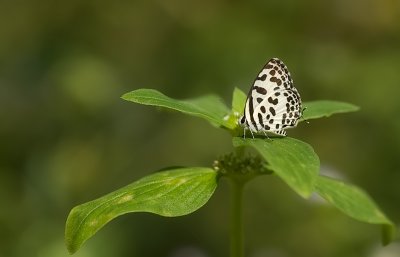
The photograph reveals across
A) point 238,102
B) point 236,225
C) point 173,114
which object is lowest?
point 173,114

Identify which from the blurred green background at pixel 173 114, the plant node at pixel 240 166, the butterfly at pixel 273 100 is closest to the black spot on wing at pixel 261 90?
the butterfly at pixel 273 100

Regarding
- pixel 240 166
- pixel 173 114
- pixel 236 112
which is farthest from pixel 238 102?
pixel 173 114

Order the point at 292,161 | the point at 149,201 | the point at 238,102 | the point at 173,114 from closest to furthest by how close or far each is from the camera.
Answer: the point at 292,161 < the point at 149,201 < the point at 238,102 < the point at 173,114

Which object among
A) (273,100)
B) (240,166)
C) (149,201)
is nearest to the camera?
(149,201)

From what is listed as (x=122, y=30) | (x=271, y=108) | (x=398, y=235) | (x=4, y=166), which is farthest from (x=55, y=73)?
(x=271, y=108)

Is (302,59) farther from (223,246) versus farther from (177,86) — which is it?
(223,246)

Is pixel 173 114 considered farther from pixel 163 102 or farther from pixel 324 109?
pixel 163 102
